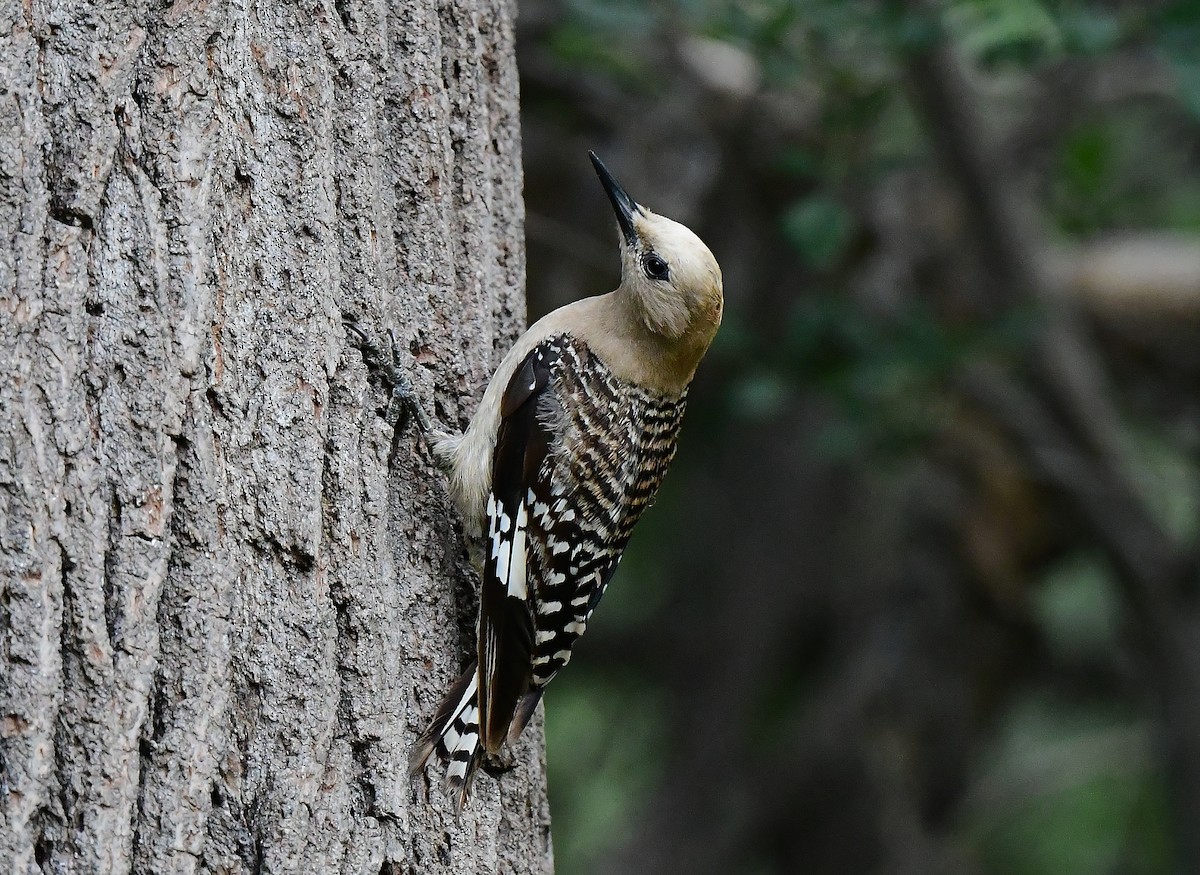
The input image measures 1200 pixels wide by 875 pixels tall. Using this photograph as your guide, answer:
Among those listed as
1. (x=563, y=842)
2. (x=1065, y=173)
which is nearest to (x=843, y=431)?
(x=1065, y=173)

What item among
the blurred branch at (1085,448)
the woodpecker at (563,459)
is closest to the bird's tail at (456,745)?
the woodpecker at (563,459)

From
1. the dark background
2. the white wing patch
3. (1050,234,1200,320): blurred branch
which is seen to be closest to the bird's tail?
the white wing patch

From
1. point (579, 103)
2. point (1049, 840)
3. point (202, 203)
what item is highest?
point (579, 103)

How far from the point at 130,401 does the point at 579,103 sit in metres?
3.30

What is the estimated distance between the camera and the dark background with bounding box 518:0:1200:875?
418cm

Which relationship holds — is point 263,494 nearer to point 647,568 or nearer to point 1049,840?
point 647,568

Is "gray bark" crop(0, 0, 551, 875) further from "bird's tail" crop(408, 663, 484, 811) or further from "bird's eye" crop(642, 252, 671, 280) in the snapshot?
"bird's eye" crop(642, 252, 671, 280)

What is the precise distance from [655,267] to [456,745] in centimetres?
127

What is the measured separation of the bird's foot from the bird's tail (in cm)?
52

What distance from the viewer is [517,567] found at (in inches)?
96.7

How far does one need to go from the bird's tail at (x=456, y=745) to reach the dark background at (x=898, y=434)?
1.95 m

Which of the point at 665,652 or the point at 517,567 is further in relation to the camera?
the point at 665,652

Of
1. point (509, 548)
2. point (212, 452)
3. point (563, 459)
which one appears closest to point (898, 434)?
point (563, 459)

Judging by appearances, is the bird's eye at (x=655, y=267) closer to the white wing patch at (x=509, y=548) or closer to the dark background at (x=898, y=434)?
the white wing patch at (x=509, y=548)
